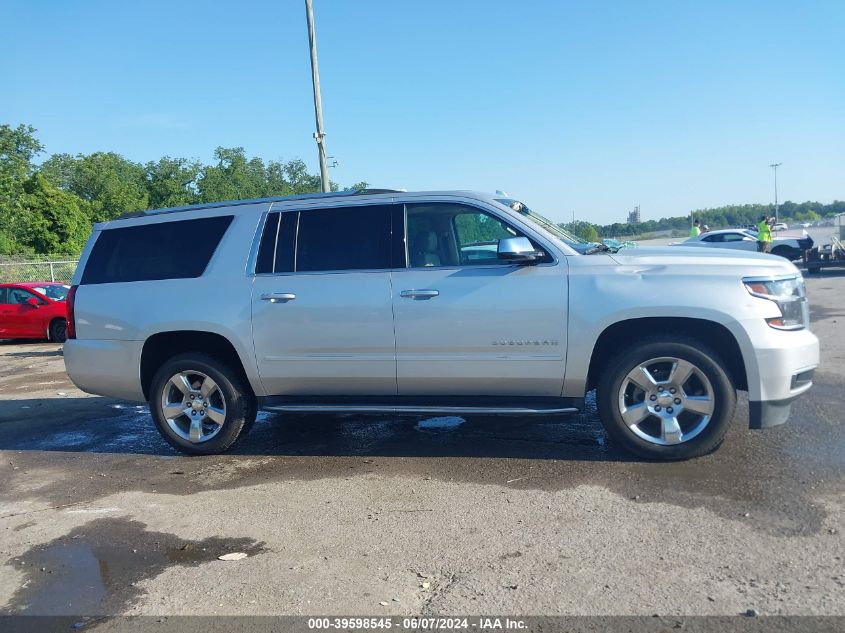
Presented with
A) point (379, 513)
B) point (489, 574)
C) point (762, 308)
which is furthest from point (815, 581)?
point (379, 513)

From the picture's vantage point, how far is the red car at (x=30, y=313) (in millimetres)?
14766

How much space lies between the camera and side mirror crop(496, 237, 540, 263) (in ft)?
15.4

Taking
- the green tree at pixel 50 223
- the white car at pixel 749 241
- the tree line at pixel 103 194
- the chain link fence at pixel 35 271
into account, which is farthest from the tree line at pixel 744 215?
the green tree at pixel 50 223

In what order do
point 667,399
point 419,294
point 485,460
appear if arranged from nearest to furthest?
point 667,399
point 419,294
point 485,460

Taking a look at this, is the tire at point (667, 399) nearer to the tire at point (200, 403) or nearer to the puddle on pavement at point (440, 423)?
the puddle on pavement at point (440, 423)

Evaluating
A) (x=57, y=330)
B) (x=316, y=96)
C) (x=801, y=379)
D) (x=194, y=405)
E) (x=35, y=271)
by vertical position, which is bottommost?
(x=57, y=330)

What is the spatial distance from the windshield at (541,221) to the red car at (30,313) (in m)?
12.6

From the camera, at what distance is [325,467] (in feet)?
17.1

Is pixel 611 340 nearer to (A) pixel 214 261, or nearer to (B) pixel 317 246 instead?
(B) pixel 317 246

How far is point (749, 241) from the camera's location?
77.8ft

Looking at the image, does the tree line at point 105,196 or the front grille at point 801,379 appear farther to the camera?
the tree line at point 105,196

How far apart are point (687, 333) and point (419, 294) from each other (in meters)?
1.93

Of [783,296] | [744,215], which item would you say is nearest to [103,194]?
[744,215]

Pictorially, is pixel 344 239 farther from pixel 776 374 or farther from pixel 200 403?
pixel 776 374
